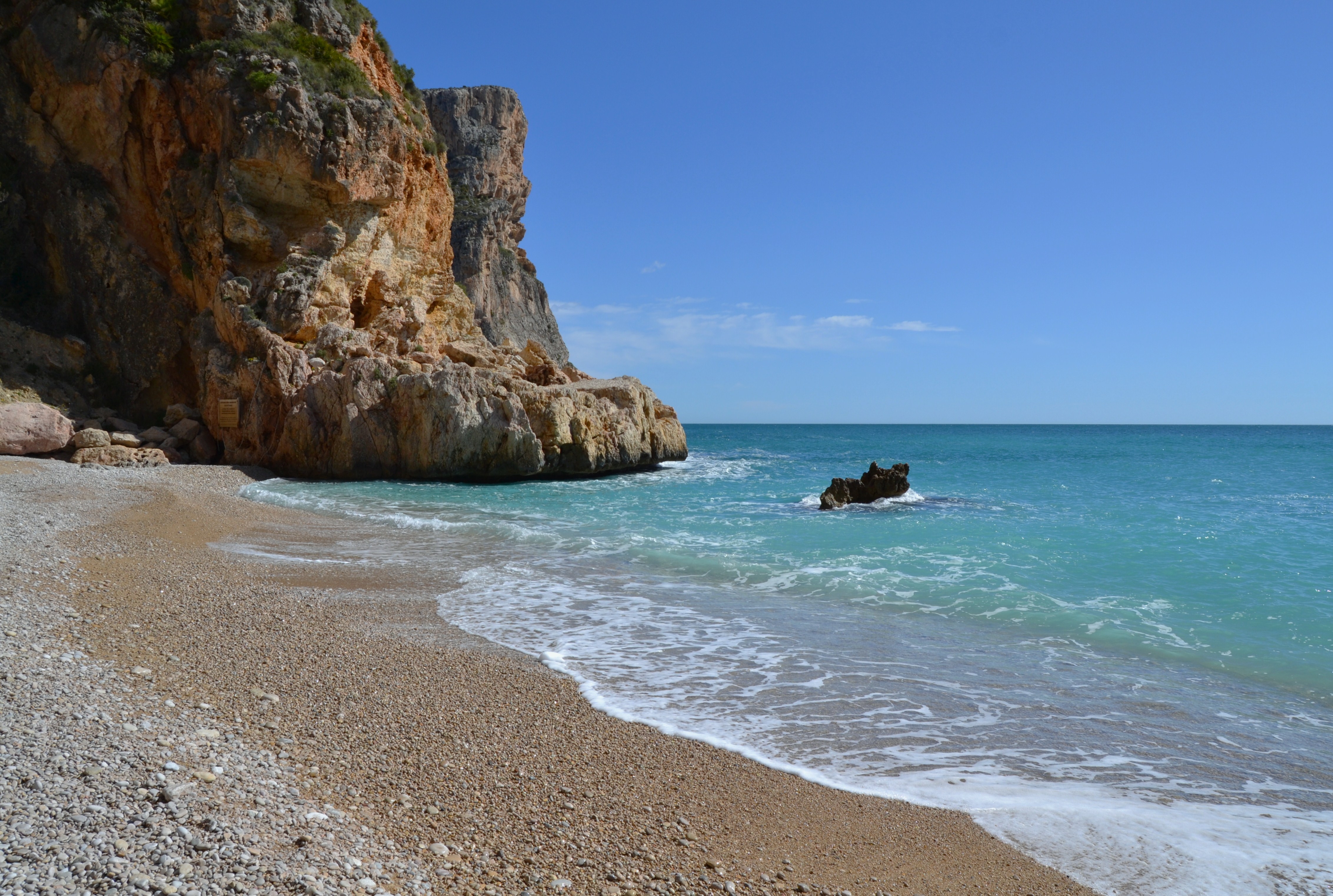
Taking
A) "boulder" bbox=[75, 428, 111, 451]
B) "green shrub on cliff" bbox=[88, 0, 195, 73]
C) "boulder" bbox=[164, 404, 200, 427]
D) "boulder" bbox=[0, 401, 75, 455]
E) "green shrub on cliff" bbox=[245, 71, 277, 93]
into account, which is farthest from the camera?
"green shrub on cliff" bbox=[88, 0, 195, 73]

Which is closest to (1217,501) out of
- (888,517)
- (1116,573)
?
(888,517)

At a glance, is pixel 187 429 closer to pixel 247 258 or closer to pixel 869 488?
pixel 247 258

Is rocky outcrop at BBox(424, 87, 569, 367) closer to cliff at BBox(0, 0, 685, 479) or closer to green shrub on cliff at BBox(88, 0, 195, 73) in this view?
cliff at BBox(0, 0, 685, 479)

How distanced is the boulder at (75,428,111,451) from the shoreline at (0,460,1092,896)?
50.2ft

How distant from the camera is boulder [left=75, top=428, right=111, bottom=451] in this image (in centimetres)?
2008

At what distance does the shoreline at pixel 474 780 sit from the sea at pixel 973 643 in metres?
0.38

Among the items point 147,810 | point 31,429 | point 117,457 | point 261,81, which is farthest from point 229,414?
point 147,810

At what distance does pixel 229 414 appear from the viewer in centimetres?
2178

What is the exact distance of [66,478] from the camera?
1559cm

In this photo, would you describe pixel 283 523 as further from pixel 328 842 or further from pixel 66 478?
pixel 328 842

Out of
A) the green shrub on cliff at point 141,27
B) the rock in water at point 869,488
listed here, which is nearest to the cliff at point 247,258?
the green shrub on cliff at point 141,27

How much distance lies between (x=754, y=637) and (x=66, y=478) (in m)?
14.7

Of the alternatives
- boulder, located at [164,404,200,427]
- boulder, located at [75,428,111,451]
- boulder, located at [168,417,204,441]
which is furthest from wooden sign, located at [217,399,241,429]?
→ boulder, located at [75,428,111,451]

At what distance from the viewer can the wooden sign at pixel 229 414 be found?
21.7 metres
